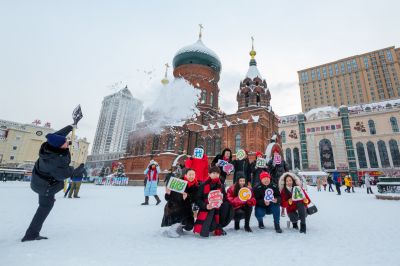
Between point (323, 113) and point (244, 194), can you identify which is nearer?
point (244, 194)

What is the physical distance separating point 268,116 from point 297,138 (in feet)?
84.5

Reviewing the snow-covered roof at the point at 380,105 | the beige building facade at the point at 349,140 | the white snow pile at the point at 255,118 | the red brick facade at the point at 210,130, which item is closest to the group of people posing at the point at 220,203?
the red brick facade at the point at 210,130

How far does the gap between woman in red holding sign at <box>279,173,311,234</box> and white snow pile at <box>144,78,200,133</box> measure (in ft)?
75.0

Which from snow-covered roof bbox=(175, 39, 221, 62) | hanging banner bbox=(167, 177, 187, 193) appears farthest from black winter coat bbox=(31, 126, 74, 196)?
snow-covered roof bbox=(175, 39, 221, 62)

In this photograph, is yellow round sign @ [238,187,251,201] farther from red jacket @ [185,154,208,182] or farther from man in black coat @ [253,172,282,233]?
red jacket @ [185,154,208,182]

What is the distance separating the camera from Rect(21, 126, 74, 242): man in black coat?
10.3 ft

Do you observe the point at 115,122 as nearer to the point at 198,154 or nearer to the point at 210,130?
the point at 210,130

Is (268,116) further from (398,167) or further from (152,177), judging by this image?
(398,167)

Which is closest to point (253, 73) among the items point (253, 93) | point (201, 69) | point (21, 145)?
point (253, 93)

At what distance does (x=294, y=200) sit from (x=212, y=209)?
1829 mm

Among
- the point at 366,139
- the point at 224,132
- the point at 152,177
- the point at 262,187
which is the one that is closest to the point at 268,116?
the point at 224,132

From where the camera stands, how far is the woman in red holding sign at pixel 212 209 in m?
3.71

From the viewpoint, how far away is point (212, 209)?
3.76 metres

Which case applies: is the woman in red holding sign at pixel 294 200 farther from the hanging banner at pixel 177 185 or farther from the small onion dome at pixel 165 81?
the small onion dome at pixel 165 81
